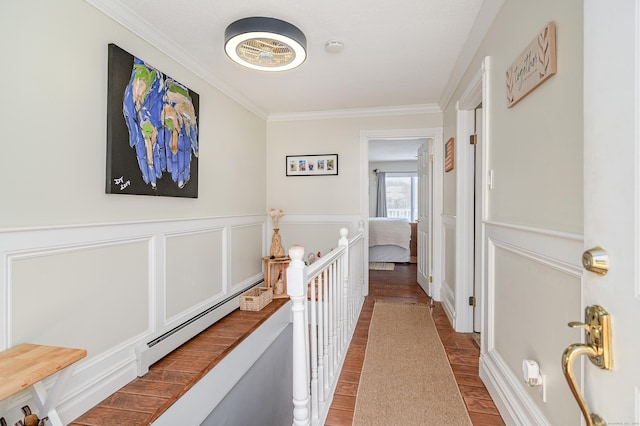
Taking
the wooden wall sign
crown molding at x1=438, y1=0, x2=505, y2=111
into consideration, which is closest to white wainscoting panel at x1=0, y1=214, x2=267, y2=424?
the wooden wall sign

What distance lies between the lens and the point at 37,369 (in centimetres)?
126

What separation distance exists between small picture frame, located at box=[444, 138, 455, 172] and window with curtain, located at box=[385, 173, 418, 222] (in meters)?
5.42

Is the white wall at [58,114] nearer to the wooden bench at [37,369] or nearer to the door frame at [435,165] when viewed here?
the wooden bench at [37,369]

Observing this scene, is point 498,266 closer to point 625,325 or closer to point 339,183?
point 625,325

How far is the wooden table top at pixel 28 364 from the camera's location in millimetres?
1173

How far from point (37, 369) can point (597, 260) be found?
178cm

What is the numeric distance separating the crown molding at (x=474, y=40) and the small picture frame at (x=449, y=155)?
1.54ft

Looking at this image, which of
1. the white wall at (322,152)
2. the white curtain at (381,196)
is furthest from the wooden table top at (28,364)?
the white curtain at (381,196)

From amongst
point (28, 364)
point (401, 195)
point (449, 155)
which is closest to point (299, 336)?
point (28, 364)

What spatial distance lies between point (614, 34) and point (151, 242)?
8.18 ft

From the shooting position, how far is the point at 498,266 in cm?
185

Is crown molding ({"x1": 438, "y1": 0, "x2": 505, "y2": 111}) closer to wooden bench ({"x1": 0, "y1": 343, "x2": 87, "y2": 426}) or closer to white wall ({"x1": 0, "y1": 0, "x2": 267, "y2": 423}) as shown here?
white wall ({"x1": 0, "y1": 0, "x2": 267, "y2": 423})

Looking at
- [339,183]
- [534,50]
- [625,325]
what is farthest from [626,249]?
[339,183]

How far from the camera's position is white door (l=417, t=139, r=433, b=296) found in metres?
4.02
